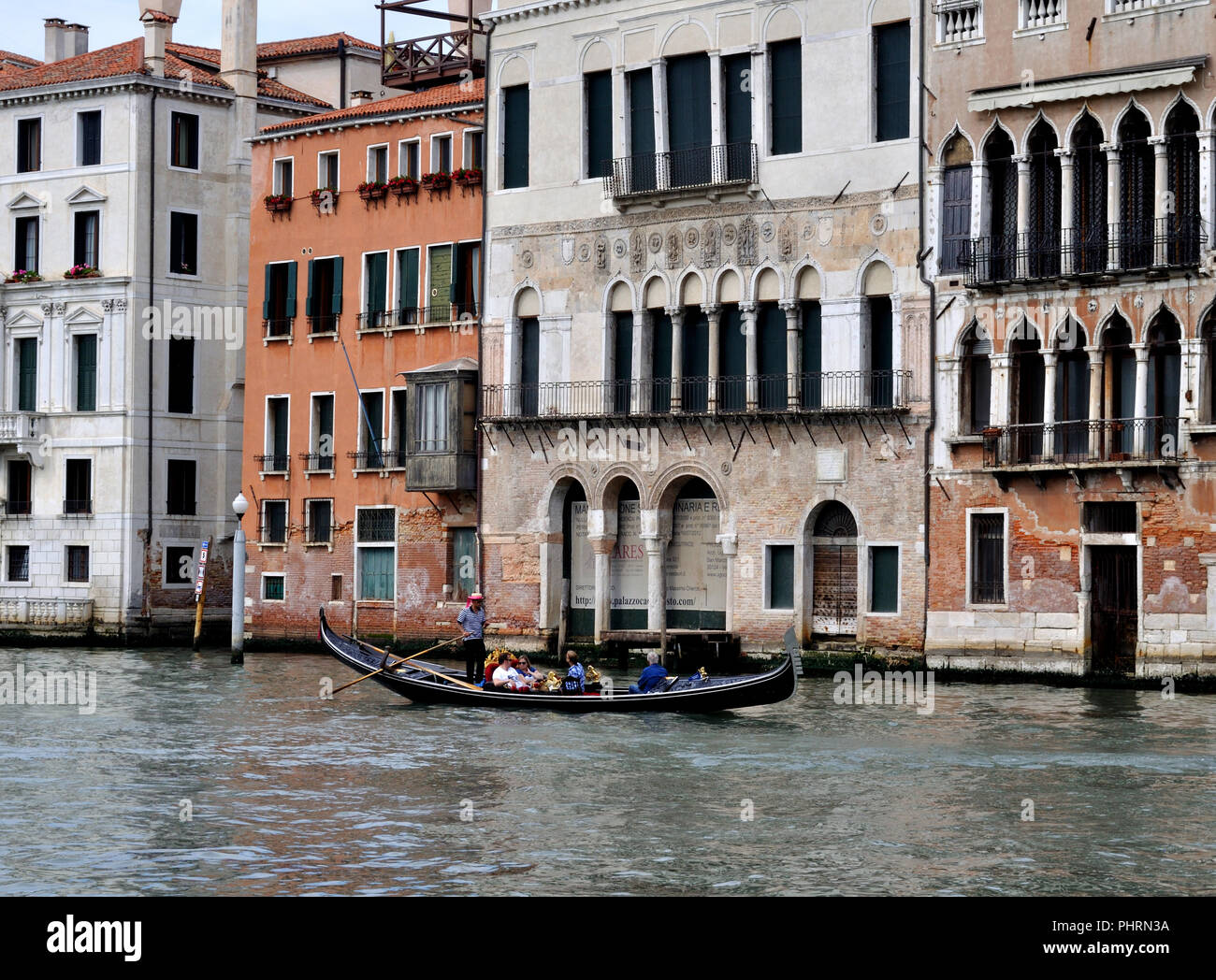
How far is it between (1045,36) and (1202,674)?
829cm

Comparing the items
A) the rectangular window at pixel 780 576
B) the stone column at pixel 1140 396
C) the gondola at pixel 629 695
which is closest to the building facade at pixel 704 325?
the rectangular window at pixel 780 576

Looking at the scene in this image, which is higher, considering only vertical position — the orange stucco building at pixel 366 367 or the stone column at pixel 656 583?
the orange stucco building at pixel 366 367

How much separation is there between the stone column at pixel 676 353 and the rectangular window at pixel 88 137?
45.0ft

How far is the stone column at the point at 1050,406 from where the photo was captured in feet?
86.9

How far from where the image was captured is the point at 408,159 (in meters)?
34.6

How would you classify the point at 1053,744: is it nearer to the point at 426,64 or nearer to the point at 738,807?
the point at 738,807

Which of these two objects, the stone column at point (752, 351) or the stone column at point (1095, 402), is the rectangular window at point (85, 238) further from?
the stone column at point (1095, 402)

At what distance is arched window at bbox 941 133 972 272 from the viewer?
1085 inches

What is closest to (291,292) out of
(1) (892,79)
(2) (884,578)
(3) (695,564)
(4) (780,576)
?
(3) (695,564)

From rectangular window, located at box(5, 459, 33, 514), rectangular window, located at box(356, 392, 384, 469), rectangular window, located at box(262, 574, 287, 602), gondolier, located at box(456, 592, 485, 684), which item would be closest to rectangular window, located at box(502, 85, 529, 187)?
rectangular window, located at box(356, 392, 384, 469)

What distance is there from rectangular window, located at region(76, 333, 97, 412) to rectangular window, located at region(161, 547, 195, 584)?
306cm
